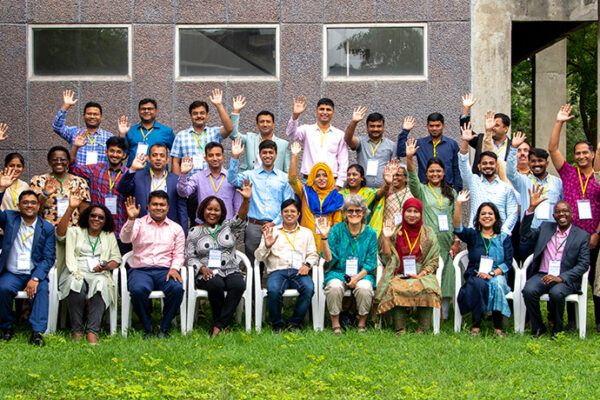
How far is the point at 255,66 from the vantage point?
10188 millimetres

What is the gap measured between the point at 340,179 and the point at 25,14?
490cm

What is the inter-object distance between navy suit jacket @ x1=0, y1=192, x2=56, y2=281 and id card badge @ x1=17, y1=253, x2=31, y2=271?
6cm

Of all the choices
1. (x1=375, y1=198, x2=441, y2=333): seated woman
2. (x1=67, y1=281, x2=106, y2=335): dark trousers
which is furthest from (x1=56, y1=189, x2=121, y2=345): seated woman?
(x1=375, y1=198, x2=441, y2=333): seated woman

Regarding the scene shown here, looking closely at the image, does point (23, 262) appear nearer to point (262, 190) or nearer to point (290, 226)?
point (262, 190)

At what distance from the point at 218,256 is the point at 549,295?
315 cm

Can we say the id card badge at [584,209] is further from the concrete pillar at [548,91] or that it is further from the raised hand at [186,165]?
the concrete pillar at [548,91]

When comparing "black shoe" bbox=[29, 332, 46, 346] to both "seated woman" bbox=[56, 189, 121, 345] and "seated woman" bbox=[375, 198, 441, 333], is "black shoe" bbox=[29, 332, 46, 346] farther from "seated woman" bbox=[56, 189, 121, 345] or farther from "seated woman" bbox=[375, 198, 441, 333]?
"seated woman" bbox=[375, 198, 441, 333]

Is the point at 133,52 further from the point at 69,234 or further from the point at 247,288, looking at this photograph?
the point at 247,288

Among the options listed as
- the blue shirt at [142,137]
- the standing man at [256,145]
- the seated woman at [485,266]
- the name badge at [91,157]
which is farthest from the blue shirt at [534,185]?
the name badge at [91,157]

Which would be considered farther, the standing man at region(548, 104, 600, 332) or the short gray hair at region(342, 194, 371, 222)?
the standing man at region(548, 104, 600, 332)

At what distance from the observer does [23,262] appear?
7.24 m

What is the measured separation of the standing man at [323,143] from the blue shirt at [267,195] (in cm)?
62

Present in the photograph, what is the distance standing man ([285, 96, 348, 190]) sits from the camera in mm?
8555

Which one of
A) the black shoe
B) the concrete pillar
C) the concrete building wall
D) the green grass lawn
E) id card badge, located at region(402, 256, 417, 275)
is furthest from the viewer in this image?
the concrete pillar
